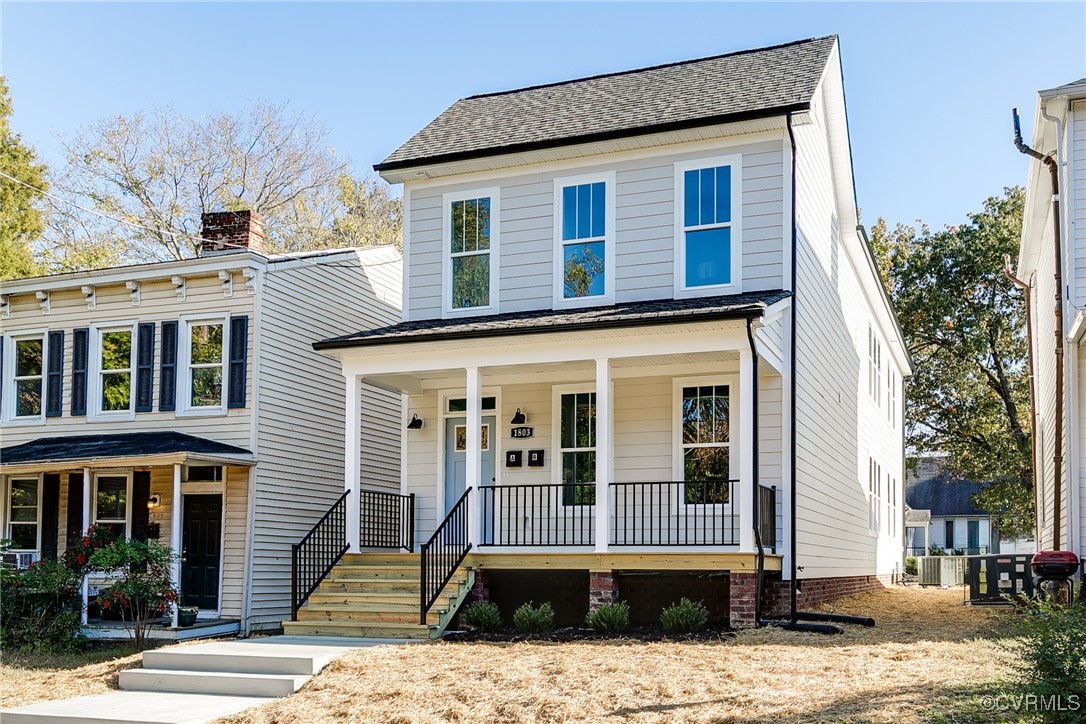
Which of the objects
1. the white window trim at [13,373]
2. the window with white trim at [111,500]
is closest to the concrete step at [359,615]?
the window with white trim at [111,500]

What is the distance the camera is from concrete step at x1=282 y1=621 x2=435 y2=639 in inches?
514

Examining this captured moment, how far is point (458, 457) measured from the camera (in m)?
17.0

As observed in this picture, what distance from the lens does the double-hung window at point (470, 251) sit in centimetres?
1661

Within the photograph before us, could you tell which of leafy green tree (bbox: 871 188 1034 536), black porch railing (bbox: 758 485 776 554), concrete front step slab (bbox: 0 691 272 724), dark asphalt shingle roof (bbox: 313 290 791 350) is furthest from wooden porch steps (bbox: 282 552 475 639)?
leafy green tree (bbox: 871 188 1034 536)

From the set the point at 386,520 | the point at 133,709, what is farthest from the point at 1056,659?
the point at 386,520

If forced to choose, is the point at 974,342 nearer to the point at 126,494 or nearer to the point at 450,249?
the point at 450,249

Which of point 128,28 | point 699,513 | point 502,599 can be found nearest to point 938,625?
point 699,513

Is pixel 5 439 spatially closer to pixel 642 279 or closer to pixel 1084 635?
pixel 642 279

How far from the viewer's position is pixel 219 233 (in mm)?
19766

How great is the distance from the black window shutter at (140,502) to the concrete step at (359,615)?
18.3 ft

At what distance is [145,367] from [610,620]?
32.0ft

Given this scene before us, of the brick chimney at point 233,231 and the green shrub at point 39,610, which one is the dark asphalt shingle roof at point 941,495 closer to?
the brick chimney at point 233,231

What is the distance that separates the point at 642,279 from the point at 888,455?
46.9ft

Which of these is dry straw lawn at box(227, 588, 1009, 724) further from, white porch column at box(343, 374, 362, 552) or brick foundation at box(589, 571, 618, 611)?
white porch column at box(343, 374, 362, 552)
